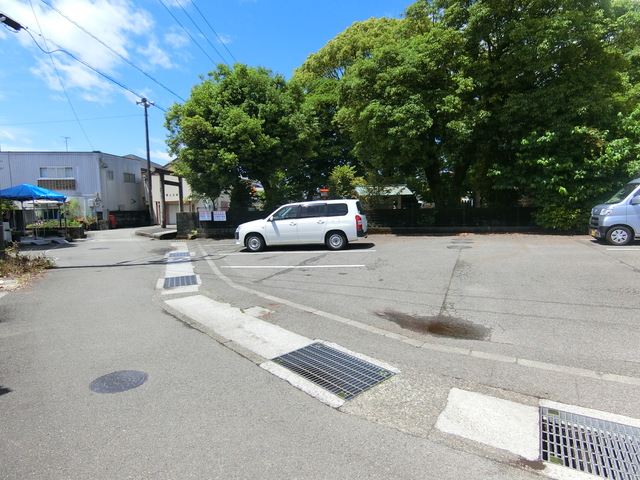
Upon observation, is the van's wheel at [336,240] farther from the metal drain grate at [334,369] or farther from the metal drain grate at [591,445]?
the metal drain grate at [591,445]

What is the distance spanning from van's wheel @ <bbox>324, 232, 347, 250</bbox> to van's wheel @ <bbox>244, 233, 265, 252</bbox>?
248 cm

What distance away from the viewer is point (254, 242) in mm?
13609

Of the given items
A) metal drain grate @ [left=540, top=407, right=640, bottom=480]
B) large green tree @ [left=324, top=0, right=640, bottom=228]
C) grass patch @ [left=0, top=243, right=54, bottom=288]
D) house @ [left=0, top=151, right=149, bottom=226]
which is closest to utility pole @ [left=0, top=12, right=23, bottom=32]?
grass patch @ [left=0, top=243, right=54, bottom=288]

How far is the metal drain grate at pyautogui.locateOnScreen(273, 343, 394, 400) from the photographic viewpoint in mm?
3656

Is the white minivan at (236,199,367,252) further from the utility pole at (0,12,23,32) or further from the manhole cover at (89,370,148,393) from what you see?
the manhole cover at (89,370,148,393)

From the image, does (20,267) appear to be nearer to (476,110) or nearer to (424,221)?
(424,221)

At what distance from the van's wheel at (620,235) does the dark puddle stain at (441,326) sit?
9425mm

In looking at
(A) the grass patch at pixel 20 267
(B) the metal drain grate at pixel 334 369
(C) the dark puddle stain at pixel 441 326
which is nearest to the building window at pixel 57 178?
(A) the grass patch at pixel 20 267

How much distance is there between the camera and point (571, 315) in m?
5.50

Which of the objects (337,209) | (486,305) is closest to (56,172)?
(337,209)

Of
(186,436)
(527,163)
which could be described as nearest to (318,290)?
(186,436)

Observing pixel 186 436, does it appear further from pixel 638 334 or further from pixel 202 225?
pixel 202 225

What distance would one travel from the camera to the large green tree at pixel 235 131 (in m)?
16.9

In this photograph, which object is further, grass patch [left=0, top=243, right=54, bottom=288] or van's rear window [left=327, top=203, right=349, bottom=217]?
van's rear window [left=327, top=203, right=349, bottom=217]
